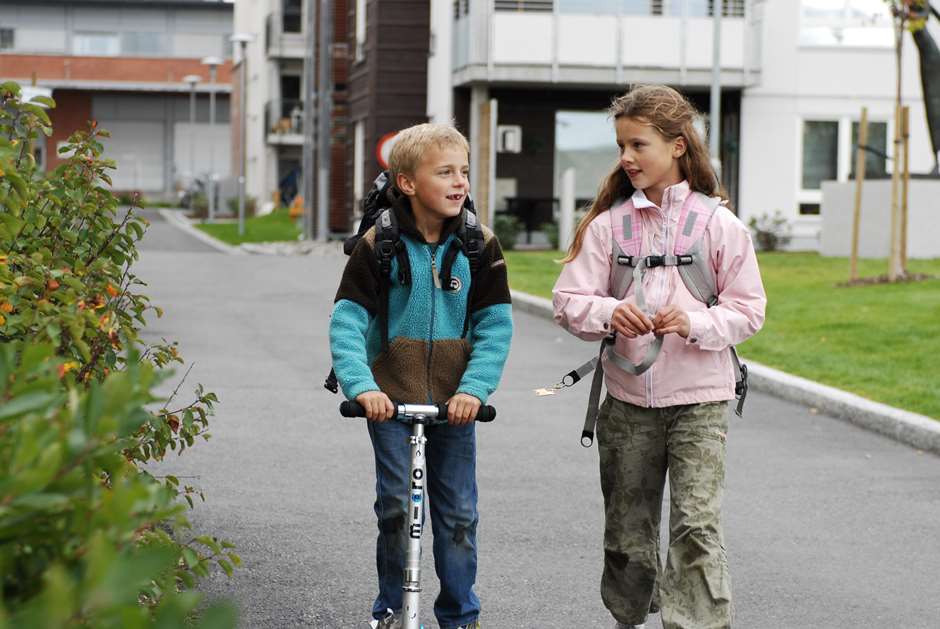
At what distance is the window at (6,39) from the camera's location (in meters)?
78.2

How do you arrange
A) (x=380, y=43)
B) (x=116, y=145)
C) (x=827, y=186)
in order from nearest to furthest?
(x=827, y=186) < (x=380, y=43) < (x=116, y=145)

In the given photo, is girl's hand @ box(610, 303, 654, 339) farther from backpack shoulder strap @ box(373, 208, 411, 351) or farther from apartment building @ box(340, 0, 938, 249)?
apartment building @ box(340, 0, 938, 249)

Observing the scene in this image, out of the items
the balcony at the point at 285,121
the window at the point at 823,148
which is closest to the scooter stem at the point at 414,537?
the window at the point at 823,148

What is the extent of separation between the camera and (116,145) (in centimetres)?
7769

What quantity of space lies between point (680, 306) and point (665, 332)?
174 millimetres

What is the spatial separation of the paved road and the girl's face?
1608 mm

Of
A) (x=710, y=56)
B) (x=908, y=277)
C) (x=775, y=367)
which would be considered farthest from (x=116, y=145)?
(x=775, y=367)

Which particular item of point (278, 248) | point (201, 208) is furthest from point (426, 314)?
point (201, 208)

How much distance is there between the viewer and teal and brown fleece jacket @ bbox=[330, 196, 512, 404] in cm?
443

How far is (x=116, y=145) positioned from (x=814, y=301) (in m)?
63.5

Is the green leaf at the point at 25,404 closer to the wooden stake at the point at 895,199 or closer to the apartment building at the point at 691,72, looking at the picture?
the wooden stake at the point at 895,199

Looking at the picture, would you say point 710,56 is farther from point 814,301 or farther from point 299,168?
point 299,168

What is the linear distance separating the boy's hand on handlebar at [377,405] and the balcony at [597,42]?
2963 cm

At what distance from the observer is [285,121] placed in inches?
2456
